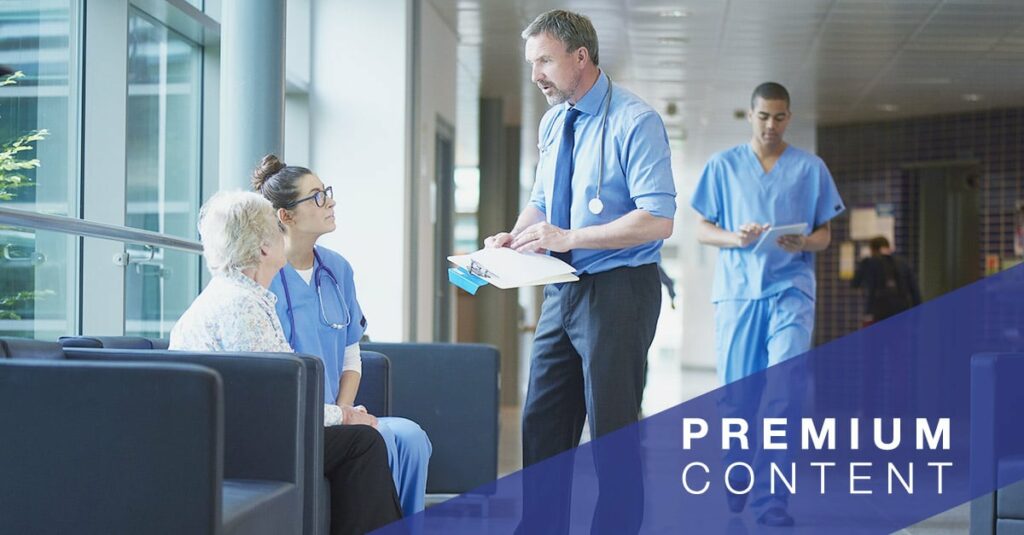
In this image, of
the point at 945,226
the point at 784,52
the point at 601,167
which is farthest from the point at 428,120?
the point at 945,226

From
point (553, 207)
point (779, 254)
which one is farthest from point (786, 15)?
point (553, 207)

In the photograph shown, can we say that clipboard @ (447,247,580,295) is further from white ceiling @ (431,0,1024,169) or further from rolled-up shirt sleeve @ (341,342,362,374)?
white ceiling @ (431,0,1024,169)

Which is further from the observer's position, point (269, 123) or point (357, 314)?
point (269, 123)

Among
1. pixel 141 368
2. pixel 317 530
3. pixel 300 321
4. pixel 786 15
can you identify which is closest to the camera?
pixel 141 368

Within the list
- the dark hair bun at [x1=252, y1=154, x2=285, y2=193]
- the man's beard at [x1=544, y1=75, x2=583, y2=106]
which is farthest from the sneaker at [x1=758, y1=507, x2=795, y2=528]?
the dark hair bun at [x1=252, y1=154, x2=285, y2=193]

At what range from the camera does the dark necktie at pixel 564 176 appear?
10.1ft

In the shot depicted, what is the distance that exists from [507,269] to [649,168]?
1.35ft

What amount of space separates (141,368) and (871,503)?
11.2 ft

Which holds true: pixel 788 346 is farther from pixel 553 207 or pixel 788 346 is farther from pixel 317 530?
pixel 317 530

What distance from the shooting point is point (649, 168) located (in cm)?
290

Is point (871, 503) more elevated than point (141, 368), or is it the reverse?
point (141, 368)

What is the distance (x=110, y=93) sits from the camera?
4414mm

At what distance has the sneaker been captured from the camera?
408 centimetres
